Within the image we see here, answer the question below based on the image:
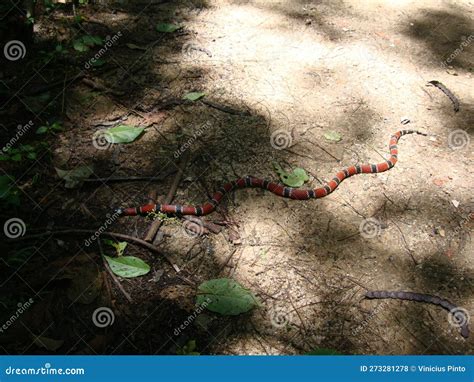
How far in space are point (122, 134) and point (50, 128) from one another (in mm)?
825

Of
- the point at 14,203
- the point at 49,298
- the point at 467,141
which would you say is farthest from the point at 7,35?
the point at 467,141

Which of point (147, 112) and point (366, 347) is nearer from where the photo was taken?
point (366, 347)

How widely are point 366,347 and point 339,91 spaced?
142 inches

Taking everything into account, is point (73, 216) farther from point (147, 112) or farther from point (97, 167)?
point (147, 112)

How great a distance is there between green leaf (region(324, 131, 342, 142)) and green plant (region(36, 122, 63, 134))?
3231mm

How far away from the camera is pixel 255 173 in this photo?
15.4ft

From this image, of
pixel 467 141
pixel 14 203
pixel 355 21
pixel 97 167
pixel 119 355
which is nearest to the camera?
pixel 119 355

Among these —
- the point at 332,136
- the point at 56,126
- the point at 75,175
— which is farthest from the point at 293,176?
the point at 56,126

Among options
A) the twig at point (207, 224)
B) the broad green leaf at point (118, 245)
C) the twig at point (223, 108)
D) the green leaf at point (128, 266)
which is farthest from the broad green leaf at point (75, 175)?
the twig at point (223, 108)

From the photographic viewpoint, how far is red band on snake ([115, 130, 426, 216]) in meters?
4.17

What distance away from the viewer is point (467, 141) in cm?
517

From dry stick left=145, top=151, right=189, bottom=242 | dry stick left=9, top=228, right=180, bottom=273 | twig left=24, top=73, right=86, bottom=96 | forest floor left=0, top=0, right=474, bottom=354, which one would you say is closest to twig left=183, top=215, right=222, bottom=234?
forest floor left=0, top=0, right=474, bottom=354

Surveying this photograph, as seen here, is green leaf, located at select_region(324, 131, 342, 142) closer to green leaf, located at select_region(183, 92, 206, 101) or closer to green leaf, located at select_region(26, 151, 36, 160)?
green leaf, located at select_region(183, 92, 206, 101)

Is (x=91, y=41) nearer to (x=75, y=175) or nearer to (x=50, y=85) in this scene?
(x=50, y=85)
